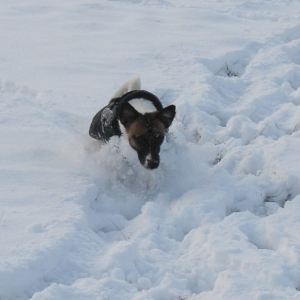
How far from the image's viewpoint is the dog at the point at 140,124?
532 centimetres

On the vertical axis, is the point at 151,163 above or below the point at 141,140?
below

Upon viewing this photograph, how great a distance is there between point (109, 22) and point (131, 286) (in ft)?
26.9

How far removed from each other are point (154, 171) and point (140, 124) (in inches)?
22.0

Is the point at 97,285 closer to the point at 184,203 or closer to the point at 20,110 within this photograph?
the point at 184,203

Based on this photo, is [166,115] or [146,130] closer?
[146,130]

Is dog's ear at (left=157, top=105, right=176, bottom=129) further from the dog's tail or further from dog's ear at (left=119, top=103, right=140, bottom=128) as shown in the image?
the dog's tail

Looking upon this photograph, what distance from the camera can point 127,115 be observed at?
5414mm

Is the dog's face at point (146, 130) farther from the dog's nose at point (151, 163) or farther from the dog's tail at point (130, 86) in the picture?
the dog's tail at point (130, 86)

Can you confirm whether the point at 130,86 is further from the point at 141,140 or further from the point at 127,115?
the point at 141,140

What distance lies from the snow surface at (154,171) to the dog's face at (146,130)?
0.25 m

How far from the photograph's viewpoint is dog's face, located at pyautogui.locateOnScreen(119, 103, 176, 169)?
5.28 metres

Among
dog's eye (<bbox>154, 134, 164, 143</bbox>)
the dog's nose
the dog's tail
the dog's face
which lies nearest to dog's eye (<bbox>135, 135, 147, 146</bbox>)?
the dog's face

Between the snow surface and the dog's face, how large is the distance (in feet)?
0.81

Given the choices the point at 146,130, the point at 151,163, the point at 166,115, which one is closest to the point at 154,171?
the point at 151,163
